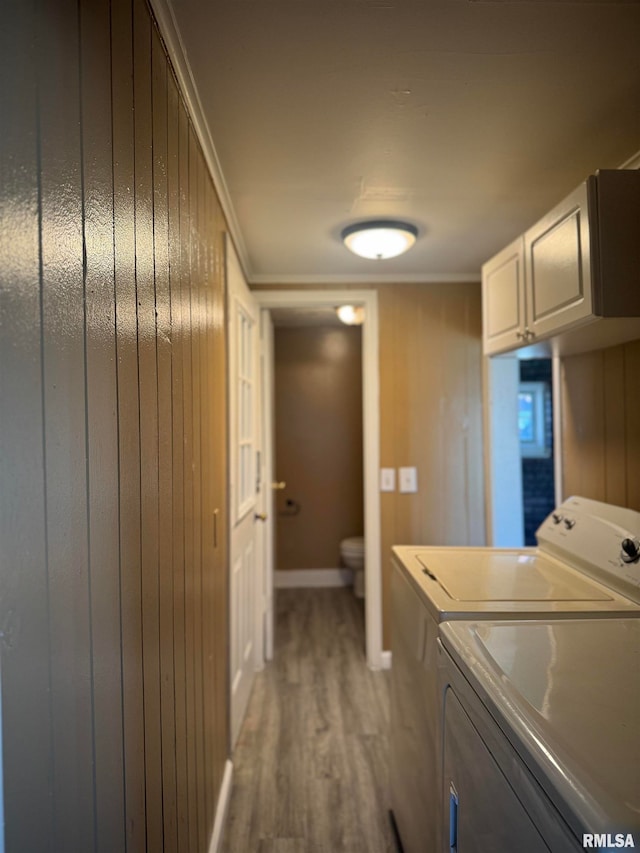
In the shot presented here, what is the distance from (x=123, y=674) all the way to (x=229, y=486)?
116 cm

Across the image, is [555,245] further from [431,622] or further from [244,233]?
[244,233]

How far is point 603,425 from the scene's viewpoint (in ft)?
6.16

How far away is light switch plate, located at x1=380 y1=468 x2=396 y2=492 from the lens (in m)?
2.95

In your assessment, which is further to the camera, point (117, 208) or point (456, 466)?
point (456, 466)

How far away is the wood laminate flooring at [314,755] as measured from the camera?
5.74 ft

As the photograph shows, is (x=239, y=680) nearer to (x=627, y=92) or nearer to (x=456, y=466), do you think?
(x=456, y=466)

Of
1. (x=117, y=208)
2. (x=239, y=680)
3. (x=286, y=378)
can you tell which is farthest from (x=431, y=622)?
(x=286, y=378)

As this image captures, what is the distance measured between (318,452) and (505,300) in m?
2.76

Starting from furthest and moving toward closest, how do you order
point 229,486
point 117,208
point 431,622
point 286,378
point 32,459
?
1. point 286,378
2. point 229,486
3. point 431,622
4. point 117,208
5. point 32,459

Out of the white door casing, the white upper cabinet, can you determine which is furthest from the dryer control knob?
the white door casing

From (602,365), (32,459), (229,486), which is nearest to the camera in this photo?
(32,459)

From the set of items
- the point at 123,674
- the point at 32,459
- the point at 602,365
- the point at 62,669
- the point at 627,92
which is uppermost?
the point at 627,92

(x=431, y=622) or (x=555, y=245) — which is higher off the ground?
(x=555, y=245)

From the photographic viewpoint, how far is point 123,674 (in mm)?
854
